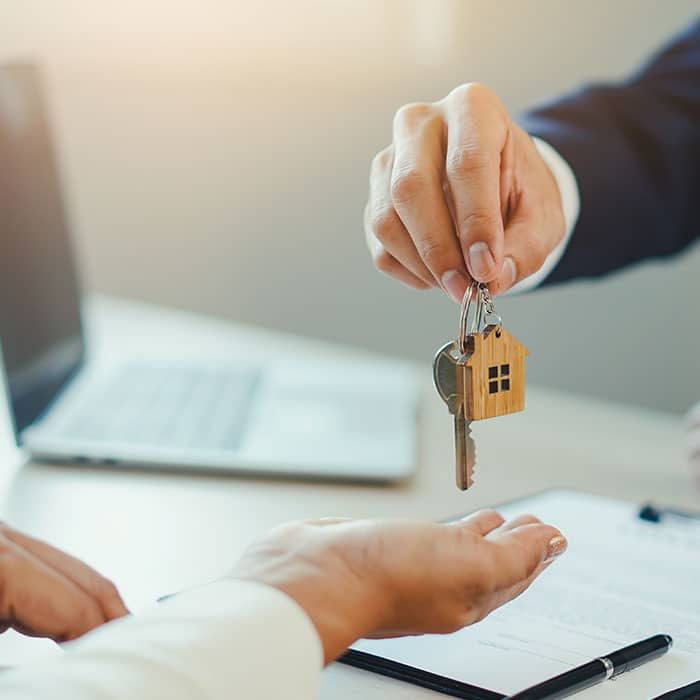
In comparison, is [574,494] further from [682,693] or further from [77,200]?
[77,200]

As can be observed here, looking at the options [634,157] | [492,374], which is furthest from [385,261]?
[634,157]

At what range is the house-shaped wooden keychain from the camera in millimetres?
572

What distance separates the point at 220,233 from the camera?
1.81 m

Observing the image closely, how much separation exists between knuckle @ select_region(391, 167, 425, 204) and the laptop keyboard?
42 cm

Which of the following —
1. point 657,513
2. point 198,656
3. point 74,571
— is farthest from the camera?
point 657,513

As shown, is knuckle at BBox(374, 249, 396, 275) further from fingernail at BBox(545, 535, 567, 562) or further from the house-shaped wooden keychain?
fingernail at BBox(545, 535, 567, 562)

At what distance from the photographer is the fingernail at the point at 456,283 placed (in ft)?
1.97

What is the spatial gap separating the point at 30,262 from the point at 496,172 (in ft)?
2.00

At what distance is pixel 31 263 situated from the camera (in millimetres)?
1045

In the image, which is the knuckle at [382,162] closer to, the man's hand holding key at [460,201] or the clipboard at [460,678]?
the man's hand holding key at [460,201]

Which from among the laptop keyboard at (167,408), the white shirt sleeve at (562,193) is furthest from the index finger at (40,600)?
the white shirt sleeve at (562,193)

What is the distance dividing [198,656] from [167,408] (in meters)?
0.66

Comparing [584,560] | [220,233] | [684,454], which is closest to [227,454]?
[584,560]

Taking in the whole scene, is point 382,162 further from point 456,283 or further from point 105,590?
point 105,590
